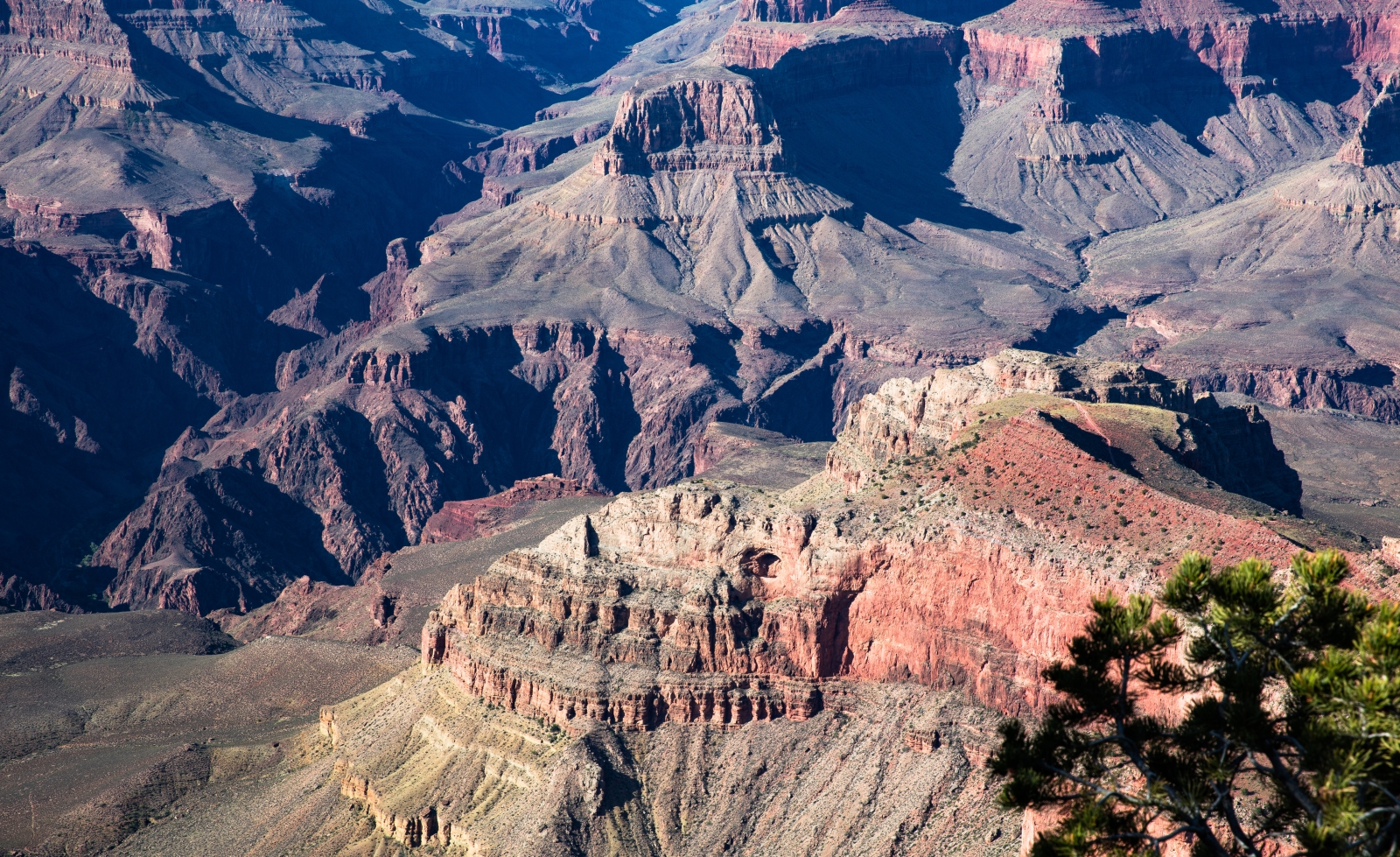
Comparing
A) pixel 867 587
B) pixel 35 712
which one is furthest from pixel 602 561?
pixel 35 712

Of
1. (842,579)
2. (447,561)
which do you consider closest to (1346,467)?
(447,561)

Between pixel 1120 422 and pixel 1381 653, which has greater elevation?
pixel 1381 653

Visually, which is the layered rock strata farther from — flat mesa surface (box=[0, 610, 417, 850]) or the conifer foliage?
the conifer foliage

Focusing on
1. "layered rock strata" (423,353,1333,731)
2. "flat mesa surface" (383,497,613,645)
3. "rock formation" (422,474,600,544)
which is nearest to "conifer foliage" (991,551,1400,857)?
"layered rock strata" (423,353,1333,731)

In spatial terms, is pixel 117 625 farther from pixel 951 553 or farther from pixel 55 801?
pixel 951 553

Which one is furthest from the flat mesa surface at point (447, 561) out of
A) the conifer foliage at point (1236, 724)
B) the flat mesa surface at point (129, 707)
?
the conifer foliage at point (1236, 724)

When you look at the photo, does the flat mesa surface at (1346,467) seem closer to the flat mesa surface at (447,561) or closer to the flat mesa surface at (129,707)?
the flat mesa surface at (447,561)
